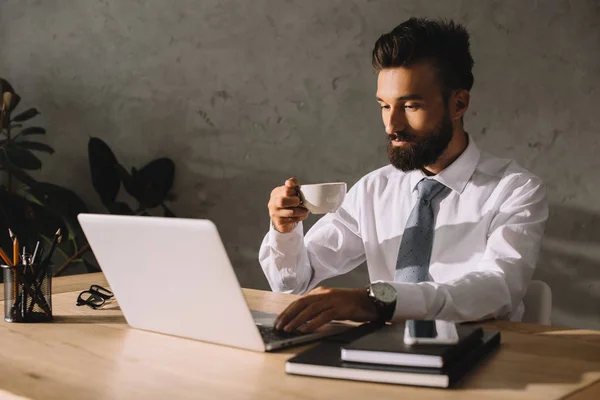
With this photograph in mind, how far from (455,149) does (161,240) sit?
118 cm

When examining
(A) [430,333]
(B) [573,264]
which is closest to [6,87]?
(B) [573,264]

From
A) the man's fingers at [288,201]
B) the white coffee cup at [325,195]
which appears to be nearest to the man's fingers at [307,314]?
the white coffee cup at [325,195]

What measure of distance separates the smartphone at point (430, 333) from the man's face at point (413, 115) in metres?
0.96

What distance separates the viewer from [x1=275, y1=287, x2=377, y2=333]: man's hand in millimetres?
1330

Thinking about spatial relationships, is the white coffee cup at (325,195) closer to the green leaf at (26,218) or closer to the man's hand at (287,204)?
the man's hand at (287,204)

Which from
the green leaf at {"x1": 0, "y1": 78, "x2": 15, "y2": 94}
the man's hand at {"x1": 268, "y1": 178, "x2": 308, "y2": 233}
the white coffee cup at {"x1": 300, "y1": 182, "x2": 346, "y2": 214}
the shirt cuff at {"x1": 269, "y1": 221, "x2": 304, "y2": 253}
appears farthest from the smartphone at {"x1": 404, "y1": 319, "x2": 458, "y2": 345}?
the green leaf at {"x1": 0, "y1": 78, "x2": 15, "y2": 94}

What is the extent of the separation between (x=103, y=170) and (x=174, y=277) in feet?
7.88

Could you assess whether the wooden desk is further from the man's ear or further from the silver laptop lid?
the man's ear

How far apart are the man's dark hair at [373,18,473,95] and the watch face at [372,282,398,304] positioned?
857 mm

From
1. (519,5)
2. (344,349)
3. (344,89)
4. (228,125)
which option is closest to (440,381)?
(344,349)

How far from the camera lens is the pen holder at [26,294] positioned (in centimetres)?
153

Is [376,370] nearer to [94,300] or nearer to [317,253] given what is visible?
[94,300]

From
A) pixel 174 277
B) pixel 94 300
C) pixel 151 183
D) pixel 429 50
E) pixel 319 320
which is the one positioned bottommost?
pixel 151 183

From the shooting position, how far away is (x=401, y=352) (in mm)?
1062
